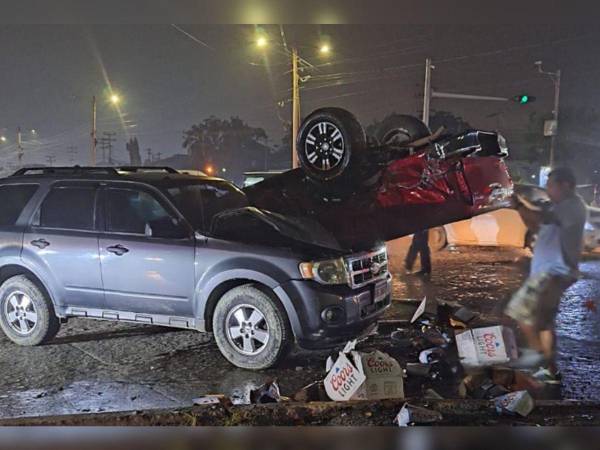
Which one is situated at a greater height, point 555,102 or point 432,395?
point 555,102

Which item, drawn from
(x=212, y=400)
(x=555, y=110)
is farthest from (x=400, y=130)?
(x=212, y=400)

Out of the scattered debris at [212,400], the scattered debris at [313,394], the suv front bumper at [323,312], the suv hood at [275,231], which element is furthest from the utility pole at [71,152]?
the scattered debris at [313,394]

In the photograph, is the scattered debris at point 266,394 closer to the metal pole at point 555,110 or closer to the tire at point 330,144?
the tire at point 330,144

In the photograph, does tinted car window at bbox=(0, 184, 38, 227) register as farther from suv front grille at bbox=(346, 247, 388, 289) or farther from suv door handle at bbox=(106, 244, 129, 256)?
suv front grille at bbox=(346, 247, 388, 289)

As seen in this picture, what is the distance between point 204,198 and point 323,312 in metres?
1.19

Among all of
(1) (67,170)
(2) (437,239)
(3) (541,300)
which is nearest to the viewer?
(3) (541,300)

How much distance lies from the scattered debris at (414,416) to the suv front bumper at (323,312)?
766 mm

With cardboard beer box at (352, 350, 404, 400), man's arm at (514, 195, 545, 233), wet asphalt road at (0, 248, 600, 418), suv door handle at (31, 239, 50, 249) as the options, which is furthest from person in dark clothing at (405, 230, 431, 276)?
suv door handle at (31, 239, 50, 249)

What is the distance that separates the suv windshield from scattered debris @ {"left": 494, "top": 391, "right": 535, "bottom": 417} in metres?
2.02

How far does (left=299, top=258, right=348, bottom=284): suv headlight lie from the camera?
3229 mm

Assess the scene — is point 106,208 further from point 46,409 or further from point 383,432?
point 383,432

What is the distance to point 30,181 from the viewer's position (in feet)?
12.3

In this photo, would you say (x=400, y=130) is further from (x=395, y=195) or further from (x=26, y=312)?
(x=26, y=312)

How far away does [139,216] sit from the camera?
3.59 metres
